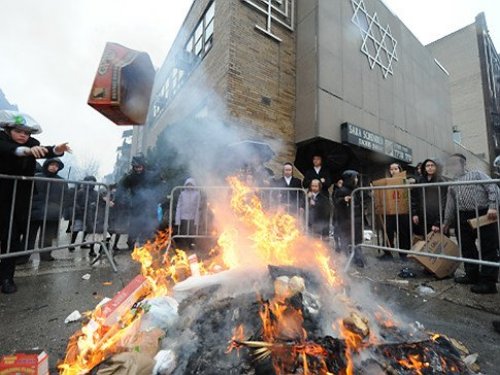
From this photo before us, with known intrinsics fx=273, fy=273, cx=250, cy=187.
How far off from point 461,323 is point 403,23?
49.0ft

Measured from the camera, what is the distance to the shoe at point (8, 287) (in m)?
3.17

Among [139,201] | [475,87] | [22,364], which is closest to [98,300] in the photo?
[22,364]

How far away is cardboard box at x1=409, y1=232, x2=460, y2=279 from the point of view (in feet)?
12.6

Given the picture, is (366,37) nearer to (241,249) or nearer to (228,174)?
(228,174)

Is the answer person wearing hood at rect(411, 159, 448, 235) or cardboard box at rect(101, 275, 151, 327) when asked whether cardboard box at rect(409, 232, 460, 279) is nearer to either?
person wearing hood at rect(411, 159, 448, 235)

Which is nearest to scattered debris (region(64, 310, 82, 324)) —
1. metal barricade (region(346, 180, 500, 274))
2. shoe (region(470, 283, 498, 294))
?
metal barricade (region(346, 180, 500, 274))

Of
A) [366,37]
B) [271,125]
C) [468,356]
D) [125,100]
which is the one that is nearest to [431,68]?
[366,37]

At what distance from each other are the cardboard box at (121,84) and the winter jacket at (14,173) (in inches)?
114

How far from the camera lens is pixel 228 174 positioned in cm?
600

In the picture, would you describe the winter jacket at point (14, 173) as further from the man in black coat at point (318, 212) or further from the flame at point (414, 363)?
the man in black coat at point (318, 212)

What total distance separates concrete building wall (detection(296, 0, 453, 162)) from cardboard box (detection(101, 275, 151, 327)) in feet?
23.6

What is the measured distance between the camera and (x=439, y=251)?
3838 millimetres

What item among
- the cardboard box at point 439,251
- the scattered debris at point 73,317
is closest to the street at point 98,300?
the scattered debris at point 73,317

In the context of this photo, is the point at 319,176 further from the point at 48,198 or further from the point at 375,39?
the point at 375,39
